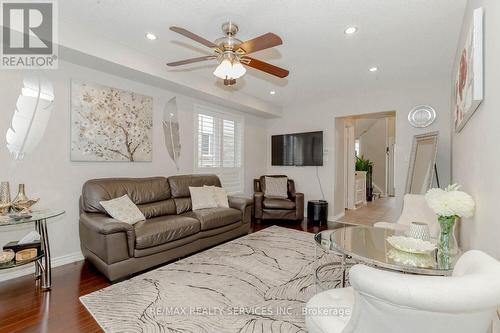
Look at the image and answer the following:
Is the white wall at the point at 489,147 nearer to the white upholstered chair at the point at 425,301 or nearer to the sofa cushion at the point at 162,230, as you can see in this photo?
the white upholstered chair at the point at 425,301

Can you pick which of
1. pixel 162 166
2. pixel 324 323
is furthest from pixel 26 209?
pixel 324 323

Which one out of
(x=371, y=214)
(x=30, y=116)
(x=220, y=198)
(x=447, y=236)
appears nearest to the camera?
(x=447, y=236)

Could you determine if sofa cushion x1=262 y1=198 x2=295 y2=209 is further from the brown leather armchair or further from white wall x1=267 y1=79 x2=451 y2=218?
white wall x1=267 y1=79 x2=451 y2=218

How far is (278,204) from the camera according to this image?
16.1ft

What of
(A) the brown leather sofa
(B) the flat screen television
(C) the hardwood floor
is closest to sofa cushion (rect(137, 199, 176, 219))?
(A) the brown leather sofa

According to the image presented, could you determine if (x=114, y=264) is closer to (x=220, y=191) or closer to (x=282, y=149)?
(x=220, y=191)

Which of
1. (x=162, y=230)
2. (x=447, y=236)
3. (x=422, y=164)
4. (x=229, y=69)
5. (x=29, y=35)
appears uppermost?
(x=29, y=35)

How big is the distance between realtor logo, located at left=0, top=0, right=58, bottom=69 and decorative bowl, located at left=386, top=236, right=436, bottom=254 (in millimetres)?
3670

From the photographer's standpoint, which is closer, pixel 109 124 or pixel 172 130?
pixel 109 124

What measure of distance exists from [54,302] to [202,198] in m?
2.09

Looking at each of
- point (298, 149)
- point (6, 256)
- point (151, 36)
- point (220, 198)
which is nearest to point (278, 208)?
point (220, 198)

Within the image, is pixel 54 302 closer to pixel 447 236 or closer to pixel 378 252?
pixel 378 252

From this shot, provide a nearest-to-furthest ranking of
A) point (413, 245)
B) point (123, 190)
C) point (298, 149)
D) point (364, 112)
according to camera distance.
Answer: point (413, 245), point (123, 190), point (364, 112), point (298, 149)

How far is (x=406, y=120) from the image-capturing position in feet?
14.2
